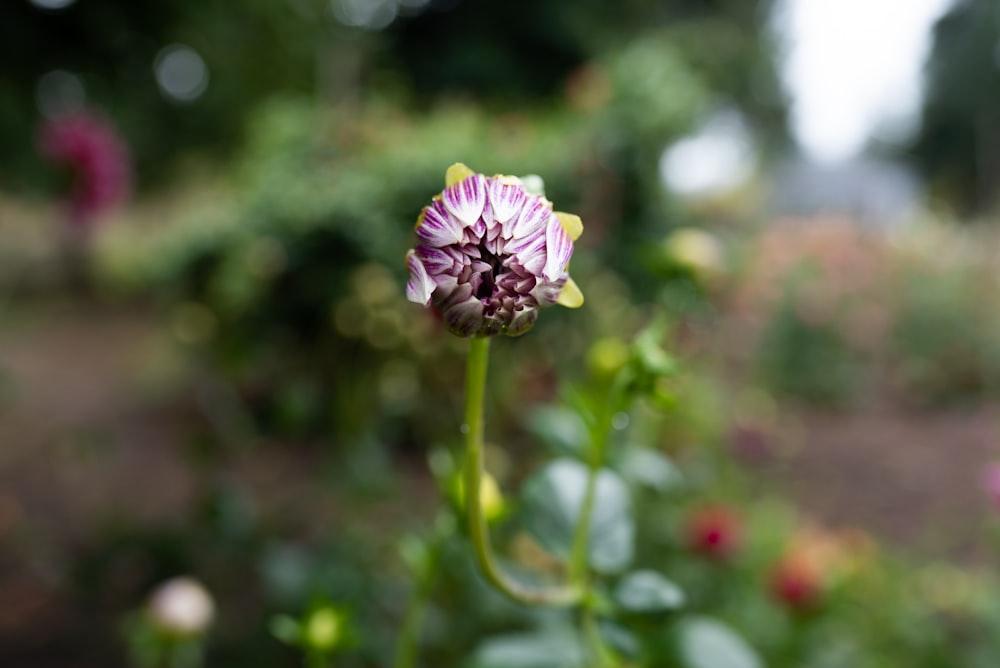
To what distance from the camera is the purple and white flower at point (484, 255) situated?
328 millimetres

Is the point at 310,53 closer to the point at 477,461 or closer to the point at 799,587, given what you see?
the point at 799,587

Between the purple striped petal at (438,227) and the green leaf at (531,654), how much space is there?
343 mm

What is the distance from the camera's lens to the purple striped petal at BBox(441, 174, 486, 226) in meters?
0.33

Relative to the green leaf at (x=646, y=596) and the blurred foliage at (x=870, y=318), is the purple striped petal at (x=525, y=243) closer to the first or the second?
the green leaf at (x=646, y=596)

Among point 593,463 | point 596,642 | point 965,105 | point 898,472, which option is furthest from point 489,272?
point 965,105

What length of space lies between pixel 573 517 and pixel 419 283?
258 mm

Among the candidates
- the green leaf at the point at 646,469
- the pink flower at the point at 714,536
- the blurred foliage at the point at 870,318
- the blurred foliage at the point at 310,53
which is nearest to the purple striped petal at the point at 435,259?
the green leaf at the point at 646,469

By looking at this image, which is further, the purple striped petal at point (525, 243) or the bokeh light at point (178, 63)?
A: the bokeh light at point (178, 63)

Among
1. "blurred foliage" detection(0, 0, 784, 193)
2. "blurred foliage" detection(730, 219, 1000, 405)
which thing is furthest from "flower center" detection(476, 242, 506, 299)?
"blurred foliage" detection(730, 219, 1000, 405)

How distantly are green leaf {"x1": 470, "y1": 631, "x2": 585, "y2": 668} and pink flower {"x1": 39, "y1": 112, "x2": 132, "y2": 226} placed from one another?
1.32 metres

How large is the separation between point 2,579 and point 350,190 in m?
1.28

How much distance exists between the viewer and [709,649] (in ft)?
1.84

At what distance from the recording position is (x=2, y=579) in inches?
63.8

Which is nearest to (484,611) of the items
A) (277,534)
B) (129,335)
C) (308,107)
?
(277,534)
